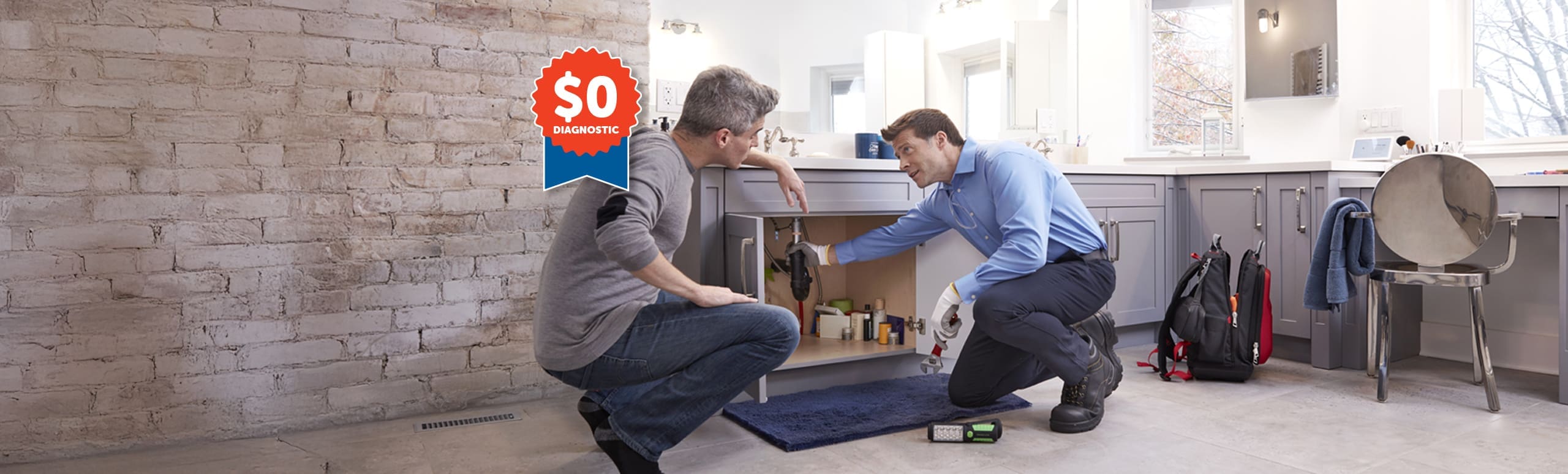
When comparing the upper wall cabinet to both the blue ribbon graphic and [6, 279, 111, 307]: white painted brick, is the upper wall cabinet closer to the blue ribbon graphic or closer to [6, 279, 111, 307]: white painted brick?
the blue ribbon graphic

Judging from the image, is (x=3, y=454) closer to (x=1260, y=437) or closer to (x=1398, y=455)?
(x=1260, y=437)

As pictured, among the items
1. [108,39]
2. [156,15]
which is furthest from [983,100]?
[108,39]

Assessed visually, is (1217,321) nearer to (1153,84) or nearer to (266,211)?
(1153,84)

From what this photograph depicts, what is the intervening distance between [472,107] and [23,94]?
1.09 m

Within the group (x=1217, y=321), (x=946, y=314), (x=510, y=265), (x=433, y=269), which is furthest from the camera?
(x=1217, y=321)

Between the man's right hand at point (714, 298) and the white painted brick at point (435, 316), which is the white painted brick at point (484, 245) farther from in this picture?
the man's right hand at point (714, 298)

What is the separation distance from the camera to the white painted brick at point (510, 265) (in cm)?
293

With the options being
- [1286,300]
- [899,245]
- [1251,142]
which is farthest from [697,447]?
[1251,142]

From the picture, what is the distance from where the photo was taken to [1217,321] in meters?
3.13

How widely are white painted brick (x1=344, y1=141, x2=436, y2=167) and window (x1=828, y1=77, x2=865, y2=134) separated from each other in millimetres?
1423

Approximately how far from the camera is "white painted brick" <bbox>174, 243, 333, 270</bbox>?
252cm

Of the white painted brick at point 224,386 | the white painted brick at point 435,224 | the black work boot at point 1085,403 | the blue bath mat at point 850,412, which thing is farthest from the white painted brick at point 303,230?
the black work boot at point 1085,403

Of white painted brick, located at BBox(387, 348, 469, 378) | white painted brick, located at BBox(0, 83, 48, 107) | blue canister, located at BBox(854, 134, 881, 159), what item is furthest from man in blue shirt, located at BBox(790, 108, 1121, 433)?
white painted brick, located at BBox(0, 83, 48, 107)

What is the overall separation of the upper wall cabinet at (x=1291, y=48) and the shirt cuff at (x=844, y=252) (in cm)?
230
